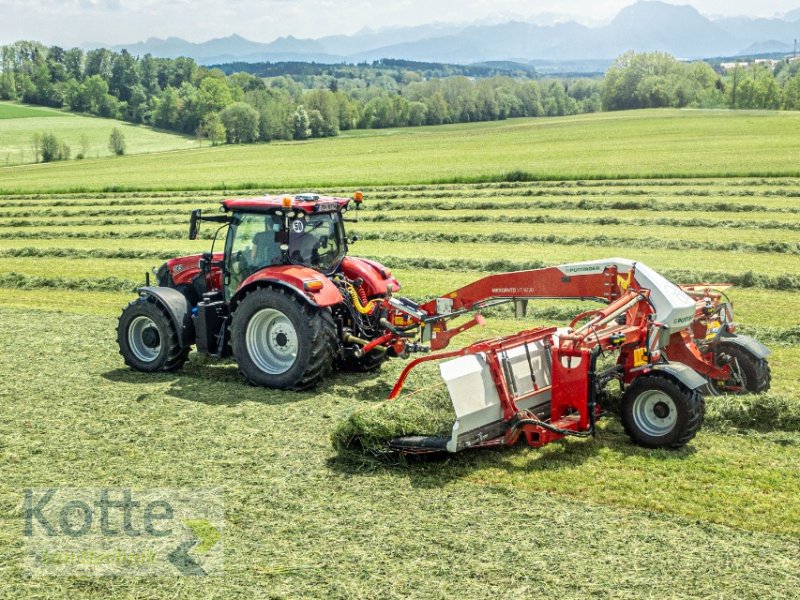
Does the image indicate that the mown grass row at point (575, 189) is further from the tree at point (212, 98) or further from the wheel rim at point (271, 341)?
the tree at point (212, 98)

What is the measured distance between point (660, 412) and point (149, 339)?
6142 mm

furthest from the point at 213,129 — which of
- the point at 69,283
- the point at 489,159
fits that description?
the point at 69,283

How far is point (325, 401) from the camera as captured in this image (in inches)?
364

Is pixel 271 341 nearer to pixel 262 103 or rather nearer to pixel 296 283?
pixel 296 283

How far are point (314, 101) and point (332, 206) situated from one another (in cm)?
8261

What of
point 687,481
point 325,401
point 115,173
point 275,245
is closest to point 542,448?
point 687,481

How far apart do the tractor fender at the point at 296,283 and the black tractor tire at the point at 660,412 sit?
10.9 ft

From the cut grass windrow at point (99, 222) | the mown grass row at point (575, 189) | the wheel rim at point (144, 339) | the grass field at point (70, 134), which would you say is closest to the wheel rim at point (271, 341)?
the wheel rim at point (144, 339)

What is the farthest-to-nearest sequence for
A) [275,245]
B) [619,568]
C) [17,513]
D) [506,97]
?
1. [506,97]
2. [275,245]
3. [17,513]
4. [619,568]

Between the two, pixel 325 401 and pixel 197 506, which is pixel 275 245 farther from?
pixel 197 506

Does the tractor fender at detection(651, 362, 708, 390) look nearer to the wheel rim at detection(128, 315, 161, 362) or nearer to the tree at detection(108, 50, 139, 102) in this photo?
the wheel rim at detection(128, 315, 161, 362)

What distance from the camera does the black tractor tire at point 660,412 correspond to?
24.3 feet

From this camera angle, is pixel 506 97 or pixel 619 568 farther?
pixel 506 97

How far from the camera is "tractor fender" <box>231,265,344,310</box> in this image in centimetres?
934
